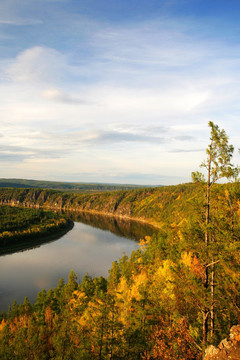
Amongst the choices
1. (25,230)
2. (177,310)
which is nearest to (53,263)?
(25,230)

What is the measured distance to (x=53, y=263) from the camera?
263 ft

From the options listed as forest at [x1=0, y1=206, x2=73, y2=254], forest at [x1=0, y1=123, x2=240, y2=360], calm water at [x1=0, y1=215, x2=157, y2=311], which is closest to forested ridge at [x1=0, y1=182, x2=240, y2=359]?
forest at [x1=0, y1=123, x2=240, y2=360]

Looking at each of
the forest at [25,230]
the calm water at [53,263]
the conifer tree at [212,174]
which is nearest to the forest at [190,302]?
the conifer tree at [212,174]

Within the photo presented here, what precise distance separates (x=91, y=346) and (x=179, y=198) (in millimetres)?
179100

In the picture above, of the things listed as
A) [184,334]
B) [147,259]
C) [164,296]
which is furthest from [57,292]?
[184,334]

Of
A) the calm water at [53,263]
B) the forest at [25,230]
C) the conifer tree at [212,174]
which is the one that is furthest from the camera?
the forest at [25,230]

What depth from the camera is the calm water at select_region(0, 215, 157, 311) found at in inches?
2373

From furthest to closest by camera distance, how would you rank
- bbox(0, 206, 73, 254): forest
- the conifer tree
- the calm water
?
bbox(0, 206, 73, 254): forest → the calm water → the conifer tree

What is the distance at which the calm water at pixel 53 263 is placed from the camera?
60.3 m

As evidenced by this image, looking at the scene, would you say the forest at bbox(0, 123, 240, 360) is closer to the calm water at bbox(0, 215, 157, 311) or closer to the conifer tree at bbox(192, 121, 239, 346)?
the conifer tree at bbox(192, 121, 239, 346)

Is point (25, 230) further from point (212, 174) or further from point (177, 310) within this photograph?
point (212, 174)

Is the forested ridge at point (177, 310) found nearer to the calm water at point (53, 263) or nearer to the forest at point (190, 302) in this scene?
the forest at point (190, 302)

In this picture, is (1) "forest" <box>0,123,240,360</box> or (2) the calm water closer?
(1) "forest" <box>0,123,240,360</box>

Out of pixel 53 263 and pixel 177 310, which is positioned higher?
pixel 177 310
